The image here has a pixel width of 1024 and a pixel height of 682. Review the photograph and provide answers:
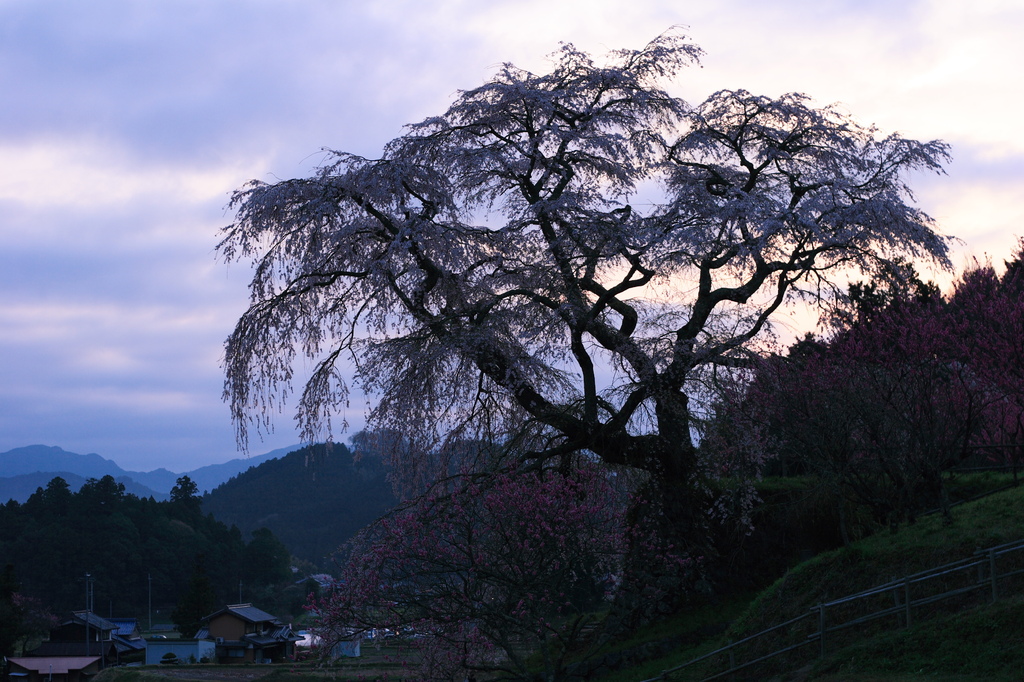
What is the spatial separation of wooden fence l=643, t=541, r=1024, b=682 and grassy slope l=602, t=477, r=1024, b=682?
428 millimetres

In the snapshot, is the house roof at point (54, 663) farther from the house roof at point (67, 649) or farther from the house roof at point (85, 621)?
the house roof at point (85, 621)

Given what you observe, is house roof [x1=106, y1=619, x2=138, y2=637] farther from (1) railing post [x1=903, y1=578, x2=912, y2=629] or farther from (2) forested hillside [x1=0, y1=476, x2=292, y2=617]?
(1) railing post [x1=903, y1=578, x2=912, y2=629]

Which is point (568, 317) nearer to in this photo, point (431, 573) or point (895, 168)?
point (431, 573)

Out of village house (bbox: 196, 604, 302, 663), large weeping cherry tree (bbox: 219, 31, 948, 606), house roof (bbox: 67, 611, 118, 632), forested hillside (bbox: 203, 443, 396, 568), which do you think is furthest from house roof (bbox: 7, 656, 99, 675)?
forested hillside (bbox: 203, 443, 396, 568)

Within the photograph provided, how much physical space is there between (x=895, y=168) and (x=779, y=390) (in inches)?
262

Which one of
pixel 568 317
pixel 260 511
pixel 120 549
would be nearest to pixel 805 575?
pixel 568 317

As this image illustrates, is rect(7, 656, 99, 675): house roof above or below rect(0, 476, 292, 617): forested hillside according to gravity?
below

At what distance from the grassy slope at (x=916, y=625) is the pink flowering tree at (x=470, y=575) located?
157 inches

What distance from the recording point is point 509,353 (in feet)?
61.5

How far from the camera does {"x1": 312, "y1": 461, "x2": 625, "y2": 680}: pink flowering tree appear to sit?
1612 cm

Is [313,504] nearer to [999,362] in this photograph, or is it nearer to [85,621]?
[85,621]

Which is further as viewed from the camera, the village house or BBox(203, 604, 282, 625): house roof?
BBox(203, 604, 282, 625): house roof

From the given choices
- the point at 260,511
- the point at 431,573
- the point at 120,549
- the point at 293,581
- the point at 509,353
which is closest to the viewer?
the point at 431,573

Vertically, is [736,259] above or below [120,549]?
above
